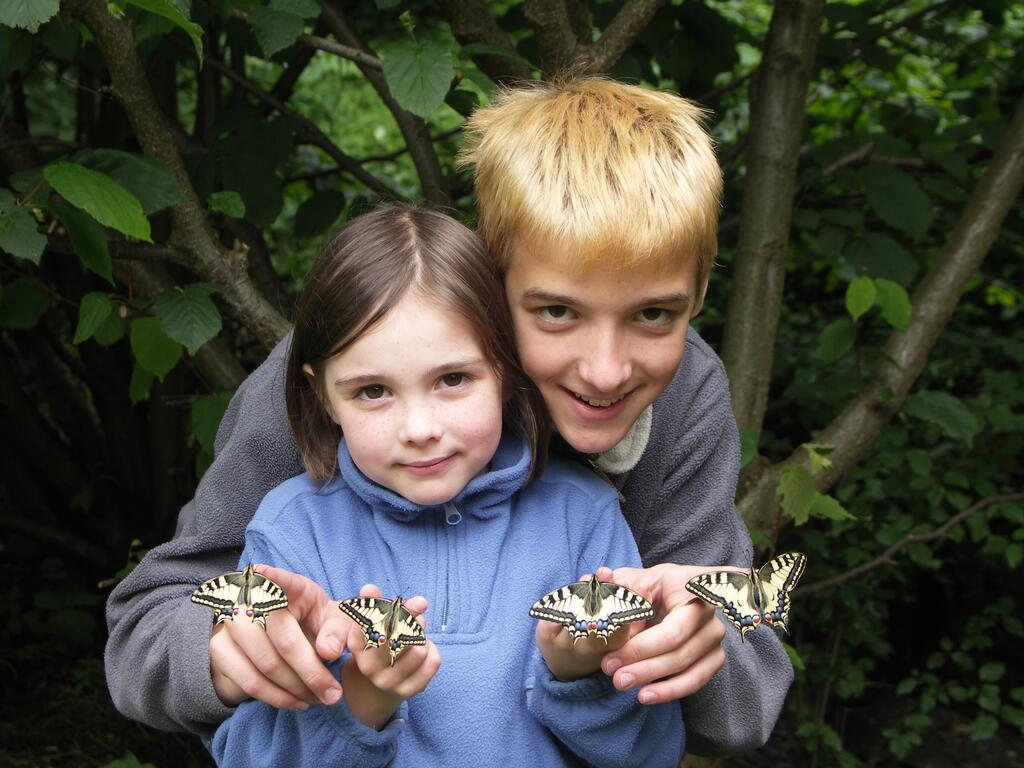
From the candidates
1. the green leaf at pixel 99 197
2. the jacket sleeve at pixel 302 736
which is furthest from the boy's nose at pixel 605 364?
the green leaf at pixel 99 197

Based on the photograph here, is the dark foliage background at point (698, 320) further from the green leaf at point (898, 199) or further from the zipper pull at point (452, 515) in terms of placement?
the zipper pull at point (452, 515)

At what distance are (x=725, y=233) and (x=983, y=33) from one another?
7.40 feet

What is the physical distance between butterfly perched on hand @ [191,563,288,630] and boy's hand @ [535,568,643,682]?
0.34 metres

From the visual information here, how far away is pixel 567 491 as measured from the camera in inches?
67.5

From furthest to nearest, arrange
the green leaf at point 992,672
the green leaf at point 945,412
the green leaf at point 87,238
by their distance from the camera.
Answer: the green leaf at point 992,672
the green leaf at point 945,412
the green leaf at point 87,238

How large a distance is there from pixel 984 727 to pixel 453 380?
264 cm

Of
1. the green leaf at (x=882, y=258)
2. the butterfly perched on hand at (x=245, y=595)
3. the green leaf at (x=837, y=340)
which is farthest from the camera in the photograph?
the green leaf at (x=882, y=258)

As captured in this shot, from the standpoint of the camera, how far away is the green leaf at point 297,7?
6.89 feet

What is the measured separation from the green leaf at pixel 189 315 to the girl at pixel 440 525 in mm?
508

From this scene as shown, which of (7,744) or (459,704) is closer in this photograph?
(459,704)

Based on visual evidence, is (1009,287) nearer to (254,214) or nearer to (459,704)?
(254,214)

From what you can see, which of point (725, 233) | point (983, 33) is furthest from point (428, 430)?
point (983, 33)

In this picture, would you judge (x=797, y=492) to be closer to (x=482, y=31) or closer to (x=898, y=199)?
(x=898, y=199)

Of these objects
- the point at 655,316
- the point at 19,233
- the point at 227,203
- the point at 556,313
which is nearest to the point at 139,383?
the point at 227,203
